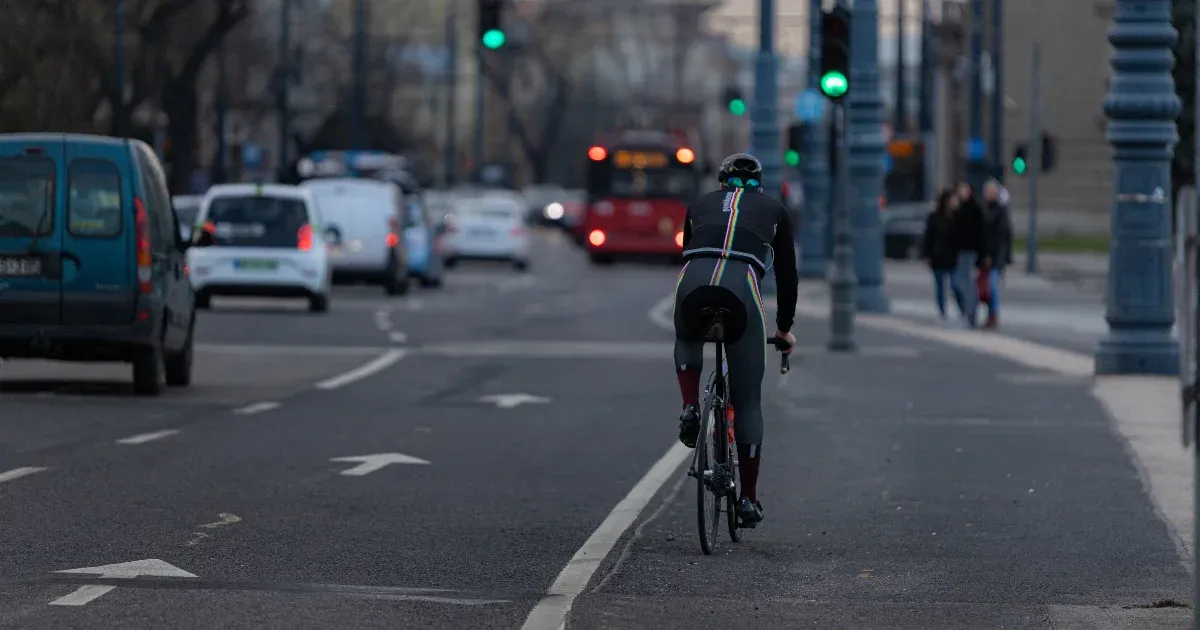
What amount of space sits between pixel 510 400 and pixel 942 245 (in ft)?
45.6

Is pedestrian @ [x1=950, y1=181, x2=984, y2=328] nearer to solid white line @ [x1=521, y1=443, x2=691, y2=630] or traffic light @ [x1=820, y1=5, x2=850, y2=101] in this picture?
traffic light @ [x1=820, y1=5, x2=850, y2=101]

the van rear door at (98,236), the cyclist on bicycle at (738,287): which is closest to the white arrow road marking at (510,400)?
the van rear door at (98,236)

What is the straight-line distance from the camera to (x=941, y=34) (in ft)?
356

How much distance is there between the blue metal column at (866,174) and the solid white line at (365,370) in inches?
444

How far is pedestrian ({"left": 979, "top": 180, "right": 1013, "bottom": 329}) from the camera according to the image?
32594 mm

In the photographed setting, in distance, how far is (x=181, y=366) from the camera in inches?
818

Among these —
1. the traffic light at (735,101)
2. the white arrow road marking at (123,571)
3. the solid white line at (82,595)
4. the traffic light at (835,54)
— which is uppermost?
the traffic light at (835,54)

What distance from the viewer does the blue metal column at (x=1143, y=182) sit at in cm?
2275

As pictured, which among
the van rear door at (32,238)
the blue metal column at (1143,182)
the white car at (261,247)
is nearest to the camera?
the van rear door at (32,238)

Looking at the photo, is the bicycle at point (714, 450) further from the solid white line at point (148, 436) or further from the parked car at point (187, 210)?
the parked car at point (187, 210)

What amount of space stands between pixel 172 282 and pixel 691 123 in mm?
135295

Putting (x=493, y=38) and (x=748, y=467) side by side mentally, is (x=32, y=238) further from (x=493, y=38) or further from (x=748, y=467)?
(x=493, y=38)

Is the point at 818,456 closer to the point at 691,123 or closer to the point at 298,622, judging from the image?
the point at 298,622

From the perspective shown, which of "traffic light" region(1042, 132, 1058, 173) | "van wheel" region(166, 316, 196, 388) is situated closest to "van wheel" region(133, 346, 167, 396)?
"van wheel" region(166, 316, 196, 388)
